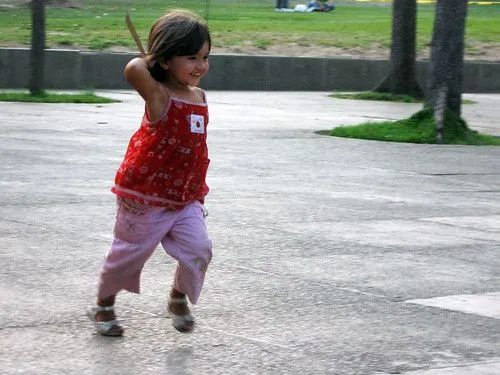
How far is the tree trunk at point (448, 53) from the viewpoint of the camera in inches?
569

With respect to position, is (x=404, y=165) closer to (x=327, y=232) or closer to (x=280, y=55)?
(x=327, y=232)

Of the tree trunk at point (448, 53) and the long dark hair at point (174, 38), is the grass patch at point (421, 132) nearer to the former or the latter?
the tree trunk at point (448, 53)

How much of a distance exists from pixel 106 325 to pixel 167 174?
69 cm

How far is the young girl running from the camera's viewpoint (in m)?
5.21

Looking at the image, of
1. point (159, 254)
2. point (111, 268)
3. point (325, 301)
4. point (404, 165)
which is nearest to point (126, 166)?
point (111, 268)

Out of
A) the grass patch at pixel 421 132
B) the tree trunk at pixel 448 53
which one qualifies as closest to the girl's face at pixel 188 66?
the tree trunk at pixel 448 53

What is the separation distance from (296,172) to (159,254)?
4260mm

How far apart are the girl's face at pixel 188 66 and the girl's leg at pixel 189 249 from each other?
54 centimetres

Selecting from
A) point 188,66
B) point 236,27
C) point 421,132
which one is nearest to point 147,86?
point 188,66

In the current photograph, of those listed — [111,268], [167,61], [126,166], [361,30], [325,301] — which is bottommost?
[361,30]

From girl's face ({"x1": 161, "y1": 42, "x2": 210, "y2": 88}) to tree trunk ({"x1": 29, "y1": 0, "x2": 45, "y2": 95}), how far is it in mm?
14526

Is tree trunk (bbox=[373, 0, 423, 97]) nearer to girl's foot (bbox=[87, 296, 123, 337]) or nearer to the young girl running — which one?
the young girl running

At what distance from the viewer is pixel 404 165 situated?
40.4 feet

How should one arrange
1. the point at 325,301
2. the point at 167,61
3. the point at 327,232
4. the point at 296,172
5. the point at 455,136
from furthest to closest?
the point at 455,136, the point at 296,172, the point at 327,232, the point at 325,301, the point at 167,61
